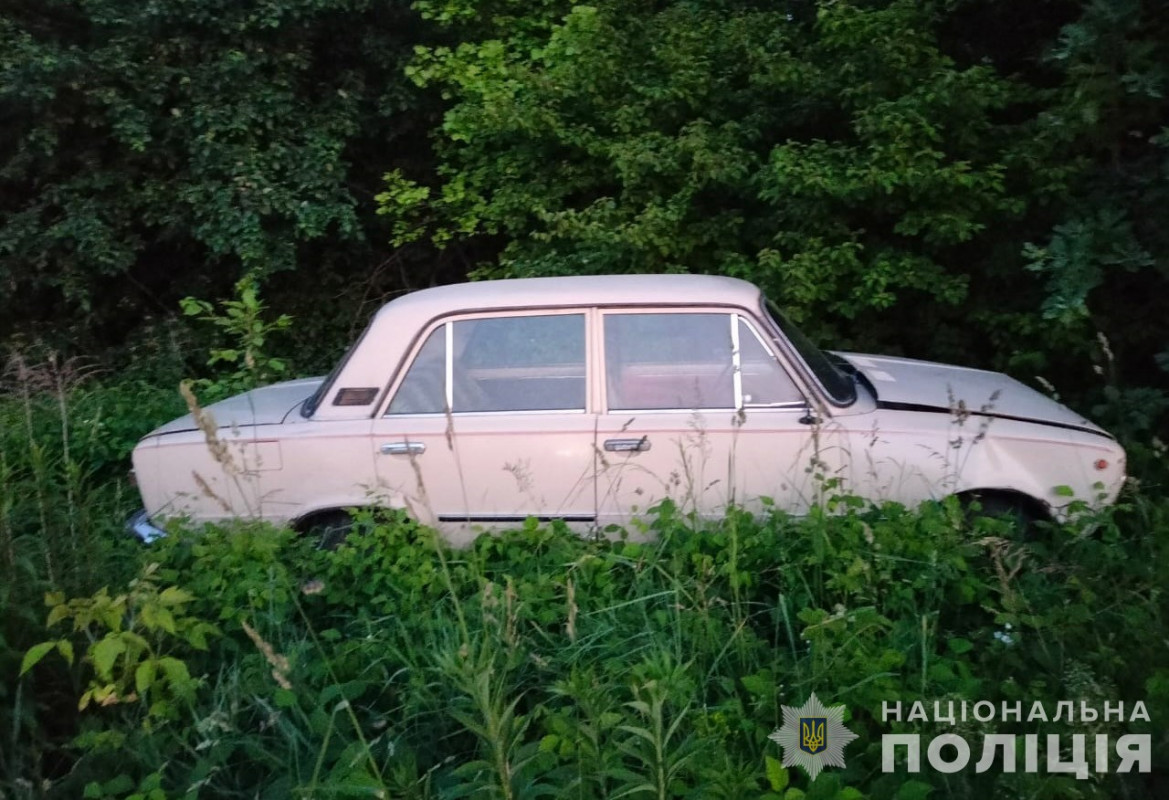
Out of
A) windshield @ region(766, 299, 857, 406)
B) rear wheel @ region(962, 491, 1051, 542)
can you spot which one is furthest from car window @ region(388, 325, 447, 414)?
rear wheel @ region(962, 491, 1051, 542)

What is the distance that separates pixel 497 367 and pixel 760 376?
1190 millimetres

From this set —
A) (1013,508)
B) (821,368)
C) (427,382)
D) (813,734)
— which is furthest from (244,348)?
(813,734)

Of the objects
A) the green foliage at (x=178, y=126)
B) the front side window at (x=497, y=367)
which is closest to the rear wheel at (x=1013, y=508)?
the front side window at (x=497, y=367)

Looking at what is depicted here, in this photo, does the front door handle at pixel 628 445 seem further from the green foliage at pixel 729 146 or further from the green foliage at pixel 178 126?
the green foliage at pixel 178 126

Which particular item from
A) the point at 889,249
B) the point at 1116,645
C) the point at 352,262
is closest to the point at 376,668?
the point at 1116,645

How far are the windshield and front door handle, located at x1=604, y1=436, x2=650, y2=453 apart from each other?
2.61 ft

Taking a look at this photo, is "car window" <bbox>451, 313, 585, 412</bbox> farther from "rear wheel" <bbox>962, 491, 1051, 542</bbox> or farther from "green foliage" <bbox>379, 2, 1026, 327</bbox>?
"green foliage" <bbox>379, 2, 1026, 327</bbox>

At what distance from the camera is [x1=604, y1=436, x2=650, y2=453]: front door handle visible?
14.2ft

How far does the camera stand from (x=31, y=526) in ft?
15.0

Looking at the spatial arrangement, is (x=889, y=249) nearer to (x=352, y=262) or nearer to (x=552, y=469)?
(x=552, y=469)

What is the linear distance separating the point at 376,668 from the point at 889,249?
472 centimetres

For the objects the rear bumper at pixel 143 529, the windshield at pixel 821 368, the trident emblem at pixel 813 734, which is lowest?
the trident emblem at pixel 813 734

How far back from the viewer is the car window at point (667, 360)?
14.5 feet

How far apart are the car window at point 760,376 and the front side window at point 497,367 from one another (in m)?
0.72
